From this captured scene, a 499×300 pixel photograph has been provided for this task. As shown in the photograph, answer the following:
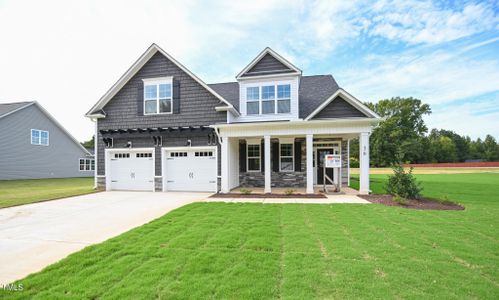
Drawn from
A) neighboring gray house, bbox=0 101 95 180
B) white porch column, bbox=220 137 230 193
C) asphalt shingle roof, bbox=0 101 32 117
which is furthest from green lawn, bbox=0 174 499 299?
asphalt shingle roof, bbox=0 101 32 117

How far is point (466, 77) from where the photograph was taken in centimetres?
1602

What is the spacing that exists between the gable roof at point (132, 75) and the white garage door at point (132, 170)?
2.71 metres

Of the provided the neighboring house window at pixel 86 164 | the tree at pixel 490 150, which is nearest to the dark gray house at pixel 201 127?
the neighboring house window at pixel 86 164

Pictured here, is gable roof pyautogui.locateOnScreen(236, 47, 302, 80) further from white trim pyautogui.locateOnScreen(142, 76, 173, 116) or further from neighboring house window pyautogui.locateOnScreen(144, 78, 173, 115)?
neighboring house window pyautogui.locateOnScreen(144, 78, 173, 115)

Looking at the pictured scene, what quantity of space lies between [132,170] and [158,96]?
446cm

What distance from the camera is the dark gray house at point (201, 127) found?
11.9 metres

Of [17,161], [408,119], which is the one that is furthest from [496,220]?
[408,119]

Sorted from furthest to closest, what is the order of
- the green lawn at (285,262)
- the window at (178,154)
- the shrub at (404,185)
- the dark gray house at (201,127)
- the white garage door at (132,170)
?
the white garage door at (132,170) < the window at (178,154) < the dark gray house at (201,127) < the shrub at (404,185) < the green lawn at (285,262)

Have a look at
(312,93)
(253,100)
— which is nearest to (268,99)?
(253,100)

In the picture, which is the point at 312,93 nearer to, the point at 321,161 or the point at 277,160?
the point at 321,161

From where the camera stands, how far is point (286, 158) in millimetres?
13656

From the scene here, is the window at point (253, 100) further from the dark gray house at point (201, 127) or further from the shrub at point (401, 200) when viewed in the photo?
the shrub at point (401, 200)

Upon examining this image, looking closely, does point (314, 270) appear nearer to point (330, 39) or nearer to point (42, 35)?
point (330, 39)

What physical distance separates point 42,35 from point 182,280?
44.6 ft
